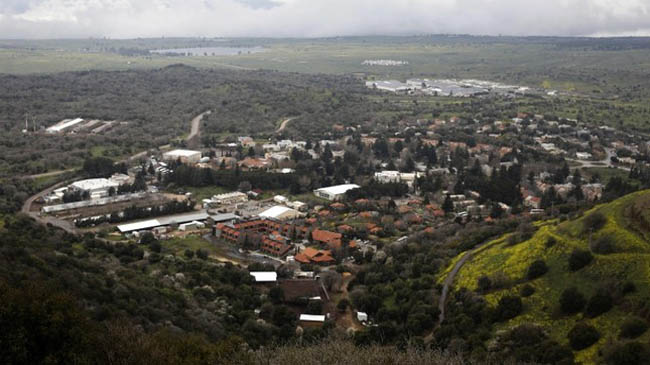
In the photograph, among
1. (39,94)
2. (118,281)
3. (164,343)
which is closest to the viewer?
(164,343)

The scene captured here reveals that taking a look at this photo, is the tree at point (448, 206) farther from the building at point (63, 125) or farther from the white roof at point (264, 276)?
the building at point (63, 125)

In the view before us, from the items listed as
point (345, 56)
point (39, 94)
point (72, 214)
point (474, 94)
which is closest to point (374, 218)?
point (72, 214)

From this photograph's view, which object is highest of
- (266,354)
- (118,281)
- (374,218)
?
(266,354)

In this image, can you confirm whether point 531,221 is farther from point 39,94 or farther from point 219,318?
point 39,94

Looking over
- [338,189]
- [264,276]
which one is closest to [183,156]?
[338,189]

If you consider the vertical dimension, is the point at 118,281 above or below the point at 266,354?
below
